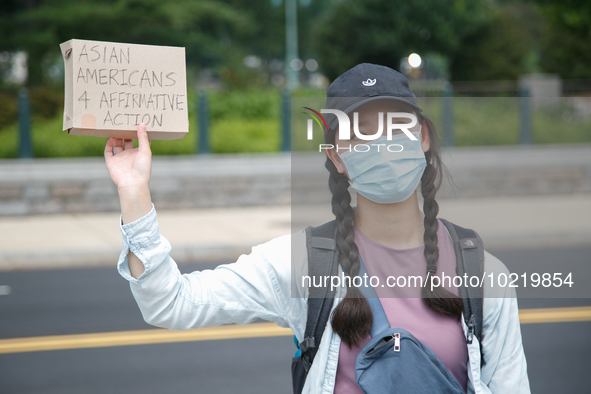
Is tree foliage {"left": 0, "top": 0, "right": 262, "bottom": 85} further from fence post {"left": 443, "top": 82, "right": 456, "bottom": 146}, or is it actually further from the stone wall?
fence post {"left": 443, "top": 82, "right": 456, "bottom": 146}

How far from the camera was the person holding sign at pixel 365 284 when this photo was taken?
1659 mm

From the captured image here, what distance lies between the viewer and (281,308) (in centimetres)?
186

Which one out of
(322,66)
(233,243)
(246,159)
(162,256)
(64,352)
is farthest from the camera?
(322,66)

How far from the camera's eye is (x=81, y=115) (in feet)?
5.72

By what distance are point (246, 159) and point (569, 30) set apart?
27.9 ft

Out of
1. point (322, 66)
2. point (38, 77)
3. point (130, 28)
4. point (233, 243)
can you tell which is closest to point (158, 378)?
point (233, 243)

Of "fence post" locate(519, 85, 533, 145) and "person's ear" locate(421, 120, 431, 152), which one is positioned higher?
"fence post" locate(519, 85, 533, 145)

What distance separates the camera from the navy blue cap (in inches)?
68.8

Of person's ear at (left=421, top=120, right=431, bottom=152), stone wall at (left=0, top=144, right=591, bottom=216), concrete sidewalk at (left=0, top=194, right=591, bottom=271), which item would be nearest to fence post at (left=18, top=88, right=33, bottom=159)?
stone wall at (left=0, top=144, right=591, bottom=216)

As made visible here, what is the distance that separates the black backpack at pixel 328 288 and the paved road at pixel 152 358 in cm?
280

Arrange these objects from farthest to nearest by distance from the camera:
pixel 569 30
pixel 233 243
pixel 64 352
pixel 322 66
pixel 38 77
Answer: pixel 322 66
pixel 38 77
pixel 569 30
pixel 233 243
pixel 64 352

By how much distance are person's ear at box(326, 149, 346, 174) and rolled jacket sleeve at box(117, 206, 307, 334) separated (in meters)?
0.27

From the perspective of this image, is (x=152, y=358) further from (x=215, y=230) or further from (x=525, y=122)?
(x=525, y=122)

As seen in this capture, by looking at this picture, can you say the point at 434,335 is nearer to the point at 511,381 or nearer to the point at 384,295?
the point at 384,295
